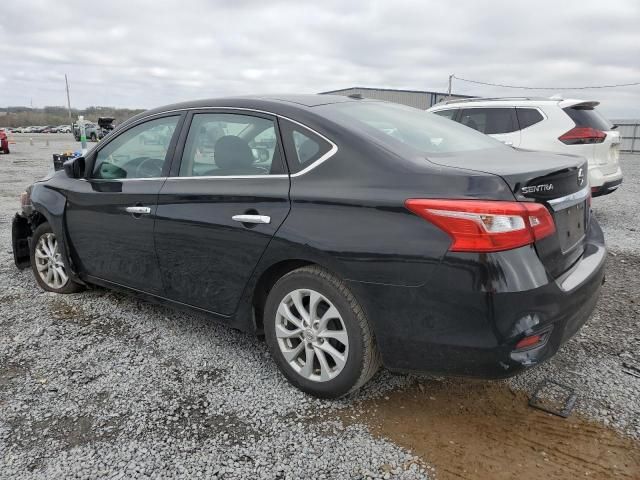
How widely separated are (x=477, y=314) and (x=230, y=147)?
1739 mm

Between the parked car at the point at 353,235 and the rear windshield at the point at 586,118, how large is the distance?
161 inches

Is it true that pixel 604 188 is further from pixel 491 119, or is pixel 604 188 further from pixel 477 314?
pixel 477 314

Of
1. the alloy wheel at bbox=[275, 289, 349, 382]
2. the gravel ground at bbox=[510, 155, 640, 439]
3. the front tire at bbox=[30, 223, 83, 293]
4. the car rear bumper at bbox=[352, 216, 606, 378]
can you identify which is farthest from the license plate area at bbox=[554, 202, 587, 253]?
the front tire at bbox=[30, 223, 83, 293]

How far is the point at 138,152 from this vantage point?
3582mm

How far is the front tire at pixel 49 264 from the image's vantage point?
13.8 feet

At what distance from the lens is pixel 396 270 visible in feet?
7.34

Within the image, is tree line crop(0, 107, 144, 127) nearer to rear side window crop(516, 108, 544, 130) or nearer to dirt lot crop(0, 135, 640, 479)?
rear side window crop(516, 108, 544, 130)

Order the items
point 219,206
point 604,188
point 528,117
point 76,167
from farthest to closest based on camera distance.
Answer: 1. point 528,117
2. point 604,188
3. point 76,167
4. point 219,206

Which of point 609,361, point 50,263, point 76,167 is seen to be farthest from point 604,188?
point 50,263

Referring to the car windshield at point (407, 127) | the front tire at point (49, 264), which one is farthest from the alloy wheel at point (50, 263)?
the car windshield at point (407, 127)

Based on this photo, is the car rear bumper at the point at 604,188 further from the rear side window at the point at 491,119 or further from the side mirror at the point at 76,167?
the side mirror at the point at 76,167

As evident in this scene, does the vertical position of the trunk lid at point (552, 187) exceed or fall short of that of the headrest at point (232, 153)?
it falls short

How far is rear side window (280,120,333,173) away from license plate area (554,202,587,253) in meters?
1.16

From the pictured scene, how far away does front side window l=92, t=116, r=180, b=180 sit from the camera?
3.37m
